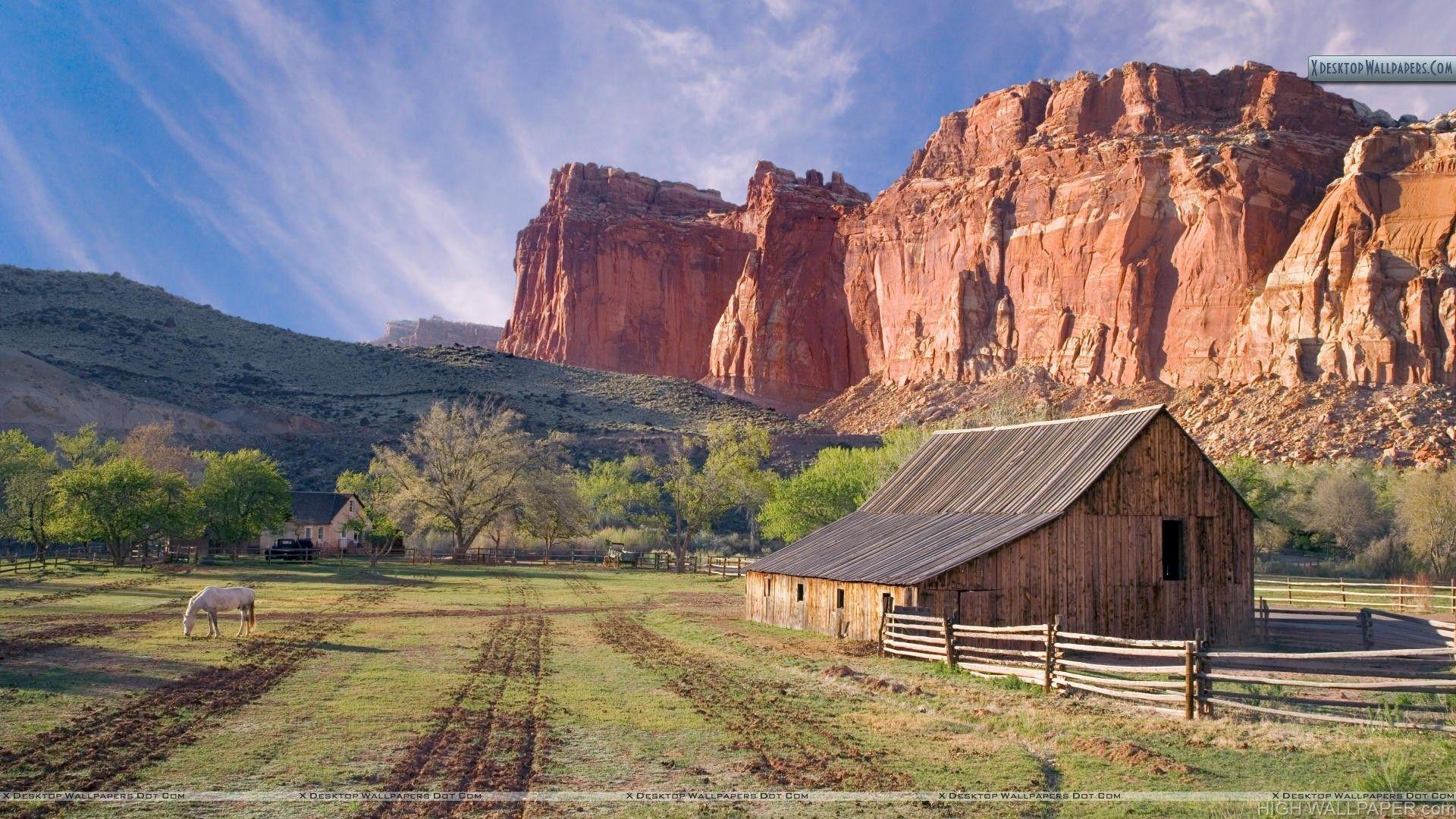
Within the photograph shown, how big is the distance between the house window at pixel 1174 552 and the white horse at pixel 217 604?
61.3 feet

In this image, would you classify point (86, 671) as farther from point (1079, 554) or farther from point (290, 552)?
point (290, 552)

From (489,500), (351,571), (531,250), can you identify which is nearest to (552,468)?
(489,500)

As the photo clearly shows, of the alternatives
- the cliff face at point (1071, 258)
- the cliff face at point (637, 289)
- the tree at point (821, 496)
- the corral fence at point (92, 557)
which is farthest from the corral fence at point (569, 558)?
the cliff face at point (637, 289)

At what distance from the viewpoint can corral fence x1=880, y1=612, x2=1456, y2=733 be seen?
1270 centimetres

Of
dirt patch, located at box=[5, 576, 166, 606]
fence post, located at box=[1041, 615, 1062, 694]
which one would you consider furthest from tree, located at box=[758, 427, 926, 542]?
fence post, located at box=[1041, 615, 1062, 694]

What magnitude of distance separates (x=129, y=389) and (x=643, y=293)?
77.6m

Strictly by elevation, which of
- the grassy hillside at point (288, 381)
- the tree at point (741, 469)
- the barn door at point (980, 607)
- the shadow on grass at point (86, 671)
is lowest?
the shadow on grass at point (86, 671)

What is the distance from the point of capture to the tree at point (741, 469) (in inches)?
2282

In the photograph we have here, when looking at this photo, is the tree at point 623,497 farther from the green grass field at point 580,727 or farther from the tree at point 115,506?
the green grass field at point 580,727

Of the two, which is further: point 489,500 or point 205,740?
point 489,500

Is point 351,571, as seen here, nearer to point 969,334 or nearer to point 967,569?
point 967,569

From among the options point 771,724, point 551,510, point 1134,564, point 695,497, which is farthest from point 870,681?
point 695,497

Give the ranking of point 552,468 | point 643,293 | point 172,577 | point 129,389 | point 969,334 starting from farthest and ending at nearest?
point 643,293
point 969,334
point 129,389
point 552,468
point 172,577

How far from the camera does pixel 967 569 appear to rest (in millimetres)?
20016
